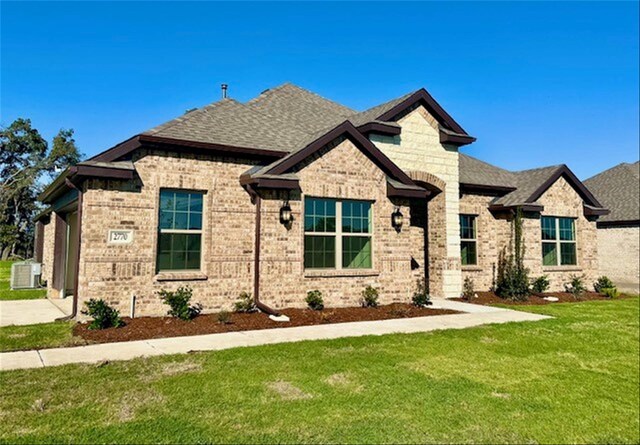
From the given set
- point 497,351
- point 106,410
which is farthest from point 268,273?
point 106,410

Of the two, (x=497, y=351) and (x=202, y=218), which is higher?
(x=202, y=218)

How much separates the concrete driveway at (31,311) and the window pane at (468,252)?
496 inches

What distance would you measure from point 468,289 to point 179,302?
9.32m

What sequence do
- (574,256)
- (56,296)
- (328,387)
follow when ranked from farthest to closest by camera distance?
1. (574,256)
2. (56,296)
3. (328,387)

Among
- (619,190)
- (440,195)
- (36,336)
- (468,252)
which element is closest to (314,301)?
(36,336)

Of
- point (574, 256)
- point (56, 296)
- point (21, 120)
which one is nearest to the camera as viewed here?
point (56, 296)

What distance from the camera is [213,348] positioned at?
23.2 ft

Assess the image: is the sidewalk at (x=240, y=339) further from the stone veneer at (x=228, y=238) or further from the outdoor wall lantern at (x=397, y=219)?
the outdoor wall lantern at (x=397, y=219)

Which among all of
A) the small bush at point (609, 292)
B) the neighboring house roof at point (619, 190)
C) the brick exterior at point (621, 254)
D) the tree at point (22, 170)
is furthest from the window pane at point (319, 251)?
the tree at point (22, 170)

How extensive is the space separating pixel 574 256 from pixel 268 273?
13.5 m

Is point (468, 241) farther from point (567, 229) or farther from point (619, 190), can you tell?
point (619, 190)

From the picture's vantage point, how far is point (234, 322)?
9367 mm

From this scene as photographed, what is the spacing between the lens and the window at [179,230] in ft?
33.4

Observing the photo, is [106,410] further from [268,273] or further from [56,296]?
[56,296]
